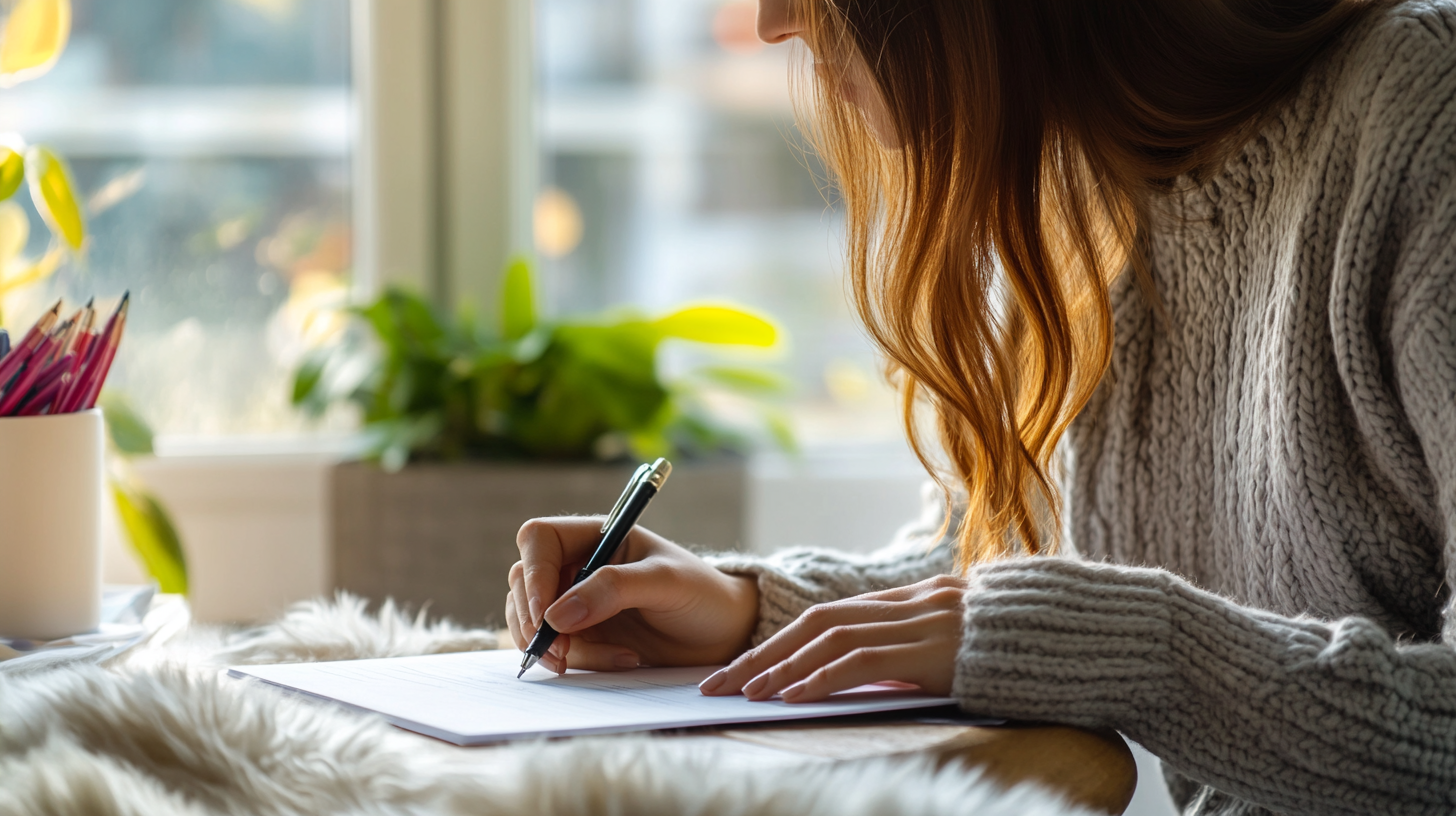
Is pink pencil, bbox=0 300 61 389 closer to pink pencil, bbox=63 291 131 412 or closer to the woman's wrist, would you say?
pink pencil, bbox=63 291 131 412

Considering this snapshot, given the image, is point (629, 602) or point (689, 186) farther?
point (689, 186)

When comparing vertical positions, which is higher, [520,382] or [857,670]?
[520,382]

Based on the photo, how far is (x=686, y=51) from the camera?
Answer: 1779 millimetres

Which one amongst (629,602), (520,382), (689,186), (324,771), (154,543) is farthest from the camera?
(689,186)

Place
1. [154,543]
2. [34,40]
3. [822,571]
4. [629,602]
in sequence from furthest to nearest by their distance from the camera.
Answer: [154,543]
[34,40]
[822,571]
[629,602]

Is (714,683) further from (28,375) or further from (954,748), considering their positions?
(28,375)

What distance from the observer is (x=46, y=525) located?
666 millimetres

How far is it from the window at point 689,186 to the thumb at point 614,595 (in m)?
1.14

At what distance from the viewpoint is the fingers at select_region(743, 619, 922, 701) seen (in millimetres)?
547

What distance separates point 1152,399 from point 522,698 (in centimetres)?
49

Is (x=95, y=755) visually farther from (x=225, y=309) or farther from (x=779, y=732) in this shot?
(x=225, y=309)

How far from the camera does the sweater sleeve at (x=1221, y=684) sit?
53 cm

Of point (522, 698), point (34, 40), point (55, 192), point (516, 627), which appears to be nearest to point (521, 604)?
point (516, 627)

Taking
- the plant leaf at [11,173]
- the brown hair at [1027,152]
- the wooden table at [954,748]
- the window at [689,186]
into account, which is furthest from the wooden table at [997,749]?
the window at [689,186]
